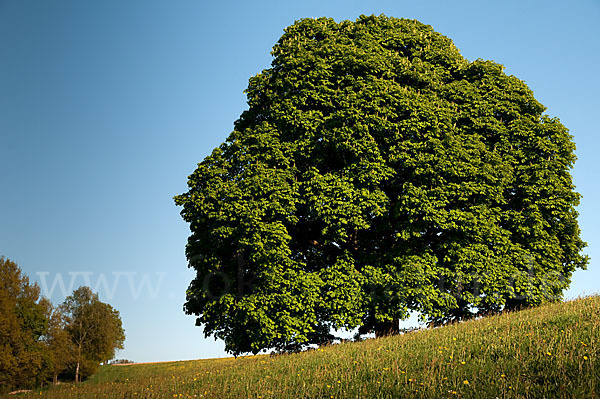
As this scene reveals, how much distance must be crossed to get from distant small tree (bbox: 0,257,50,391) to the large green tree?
2343 cm

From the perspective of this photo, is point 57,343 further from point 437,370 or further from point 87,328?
point 437,370

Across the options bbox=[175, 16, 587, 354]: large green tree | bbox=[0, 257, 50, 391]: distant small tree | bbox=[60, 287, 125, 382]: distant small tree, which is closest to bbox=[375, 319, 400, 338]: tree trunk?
bbox=[175, 16, 587, 354]: large green tree

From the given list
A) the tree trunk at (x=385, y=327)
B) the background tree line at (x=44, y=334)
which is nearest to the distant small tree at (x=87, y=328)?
the background tree line at (x=44, y=334)

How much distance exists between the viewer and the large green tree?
18562 millimetres

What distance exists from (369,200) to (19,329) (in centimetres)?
3223

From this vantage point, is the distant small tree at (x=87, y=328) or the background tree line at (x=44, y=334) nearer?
the background tree line at (x=44, y=334)

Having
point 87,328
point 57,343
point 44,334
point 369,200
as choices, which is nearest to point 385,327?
point 369,200

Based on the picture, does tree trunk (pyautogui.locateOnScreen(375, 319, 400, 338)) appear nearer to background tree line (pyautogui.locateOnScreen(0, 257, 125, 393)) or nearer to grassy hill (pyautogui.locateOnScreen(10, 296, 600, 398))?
grassy hill (pyautogui.locateOnScreen(10, 296, 600, 398))

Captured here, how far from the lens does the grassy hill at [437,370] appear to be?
369 inches

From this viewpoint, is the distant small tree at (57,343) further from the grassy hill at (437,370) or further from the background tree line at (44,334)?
the grassy hill at (437,370)

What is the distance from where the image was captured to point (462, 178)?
2052 cm

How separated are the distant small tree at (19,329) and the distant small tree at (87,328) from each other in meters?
13.2

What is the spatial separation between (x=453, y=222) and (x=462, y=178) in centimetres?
252

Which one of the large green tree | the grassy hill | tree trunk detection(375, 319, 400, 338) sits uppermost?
the large green tree
